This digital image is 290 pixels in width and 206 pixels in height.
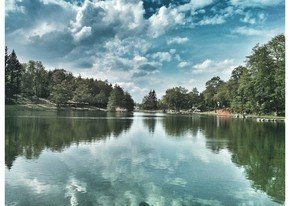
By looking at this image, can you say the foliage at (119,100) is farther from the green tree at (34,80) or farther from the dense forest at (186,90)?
the green tree at (34,80)

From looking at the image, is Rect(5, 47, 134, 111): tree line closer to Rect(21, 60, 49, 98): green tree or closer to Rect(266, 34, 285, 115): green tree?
Rect(21, 60, 49, 98): green tree

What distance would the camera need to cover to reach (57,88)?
112m

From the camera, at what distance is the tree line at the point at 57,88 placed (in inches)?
3996

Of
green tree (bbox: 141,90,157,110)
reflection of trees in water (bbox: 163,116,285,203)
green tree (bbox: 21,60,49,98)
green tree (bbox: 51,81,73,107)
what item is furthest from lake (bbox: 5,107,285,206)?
green tree (bbox: 141,90,157,110)

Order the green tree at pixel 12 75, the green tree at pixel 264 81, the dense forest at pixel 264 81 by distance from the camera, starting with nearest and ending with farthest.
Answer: the dense forest at pixel 264 81 → the green tree at pixel 264 81 → the green tree at pixel 12 75

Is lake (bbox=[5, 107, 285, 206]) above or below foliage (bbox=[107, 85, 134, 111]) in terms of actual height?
below

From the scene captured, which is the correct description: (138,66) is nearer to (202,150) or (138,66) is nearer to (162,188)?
(202,150)

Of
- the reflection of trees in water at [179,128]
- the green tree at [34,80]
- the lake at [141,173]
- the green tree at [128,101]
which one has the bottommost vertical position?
the lake at [141,173]

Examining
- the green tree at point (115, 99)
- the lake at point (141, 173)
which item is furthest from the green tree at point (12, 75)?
the lake at point (141, 173)

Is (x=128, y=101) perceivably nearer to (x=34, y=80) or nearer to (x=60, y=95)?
(x=60, y=95)

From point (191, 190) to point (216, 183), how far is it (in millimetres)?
1806

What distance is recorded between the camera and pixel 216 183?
16438 mm

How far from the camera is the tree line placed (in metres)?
102
